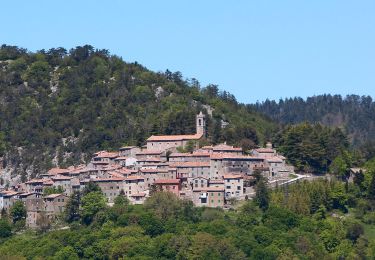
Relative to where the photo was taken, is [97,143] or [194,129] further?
[97,143]

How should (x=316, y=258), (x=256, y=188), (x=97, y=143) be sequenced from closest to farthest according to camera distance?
(x=316, y=258), (x=256, y=188), (x=97, y=143)

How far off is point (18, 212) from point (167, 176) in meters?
12.7

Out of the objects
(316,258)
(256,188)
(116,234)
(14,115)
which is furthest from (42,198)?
(14,115)

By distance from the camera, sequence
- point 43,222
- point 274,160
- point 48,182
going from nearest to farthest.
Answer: point 43,222, point 274,160, point 48,182

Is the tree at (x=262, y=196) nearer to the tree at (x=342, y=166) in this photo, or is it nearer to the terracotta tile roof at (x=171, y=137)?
the tree at (x=342, y=166)

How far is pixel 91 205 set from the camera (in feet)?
303

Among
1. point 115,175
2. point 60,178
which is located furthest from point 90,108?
point 115,175

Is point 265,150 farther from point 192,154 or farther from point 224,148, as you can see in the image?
point 192,154

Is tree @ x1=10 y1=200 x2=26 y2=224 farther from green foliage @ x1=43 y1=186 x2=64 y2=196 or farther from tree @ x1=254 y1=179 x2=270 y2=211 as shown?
tree @ x1=254 y1=179 x2=270 y2=211

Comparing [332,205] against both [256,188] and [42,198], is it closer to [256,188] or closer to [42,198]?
[256,188]

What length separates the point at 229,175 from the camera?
9388cm

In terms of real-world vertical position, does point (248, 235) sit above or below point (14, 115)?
below

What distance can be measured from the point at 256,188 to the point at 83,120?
41.5m

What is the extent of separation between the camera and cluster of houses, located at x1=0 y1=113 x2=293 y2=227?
9338 centimetres
